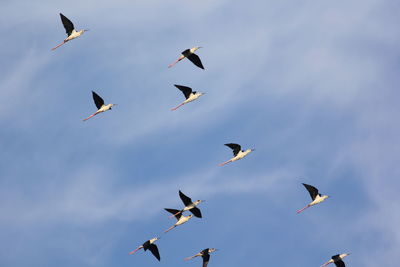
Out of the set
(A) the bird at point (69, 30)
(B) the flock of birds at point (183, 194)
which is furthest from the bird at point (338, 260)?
(A) the bird at point (69, 30)

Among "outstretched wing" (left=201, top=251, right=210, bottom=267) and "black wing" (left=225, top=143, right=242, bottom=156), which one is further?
"black wing" (left=225, top=143, right=242, bottom=156)

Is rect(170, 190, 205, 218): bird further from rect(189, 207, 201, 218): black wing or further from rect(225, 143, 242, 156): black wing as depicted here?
rect(225, 143, 242, 156): black wing

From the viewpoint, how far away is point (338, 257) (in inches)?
6845

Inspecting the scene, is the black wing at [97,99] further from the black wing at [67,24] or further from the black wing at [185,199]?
the black wing at [185,199]

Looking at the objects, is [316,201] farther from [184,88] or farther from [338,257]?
[184,88]

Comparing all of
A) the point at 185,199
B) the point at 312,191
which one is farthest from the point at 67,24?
the point at 312,191

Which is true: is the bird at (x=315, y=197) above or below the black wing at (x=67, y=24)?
below

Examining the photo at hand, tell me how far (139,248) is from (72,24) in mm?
23455

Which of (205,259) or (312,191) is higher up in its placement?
(312,191)

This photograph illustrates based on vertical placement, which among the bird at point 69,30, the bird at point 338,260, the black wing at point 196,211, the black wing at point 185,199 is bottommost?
the bird at point 338,260

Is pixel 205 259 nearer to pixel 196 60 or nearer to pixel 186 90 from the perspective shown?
pixel 186 90

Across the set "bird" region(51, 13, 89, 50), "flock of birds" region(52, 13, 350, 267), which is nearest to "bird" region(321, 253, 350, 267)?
"flock of birds" region(52, 13, 350, 267)

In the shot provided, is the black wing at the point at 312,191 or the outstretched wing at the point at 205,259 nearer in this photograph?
the black wing at the point at 312,191

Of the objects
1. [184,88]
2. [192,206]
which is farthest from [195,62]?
[192,206]
